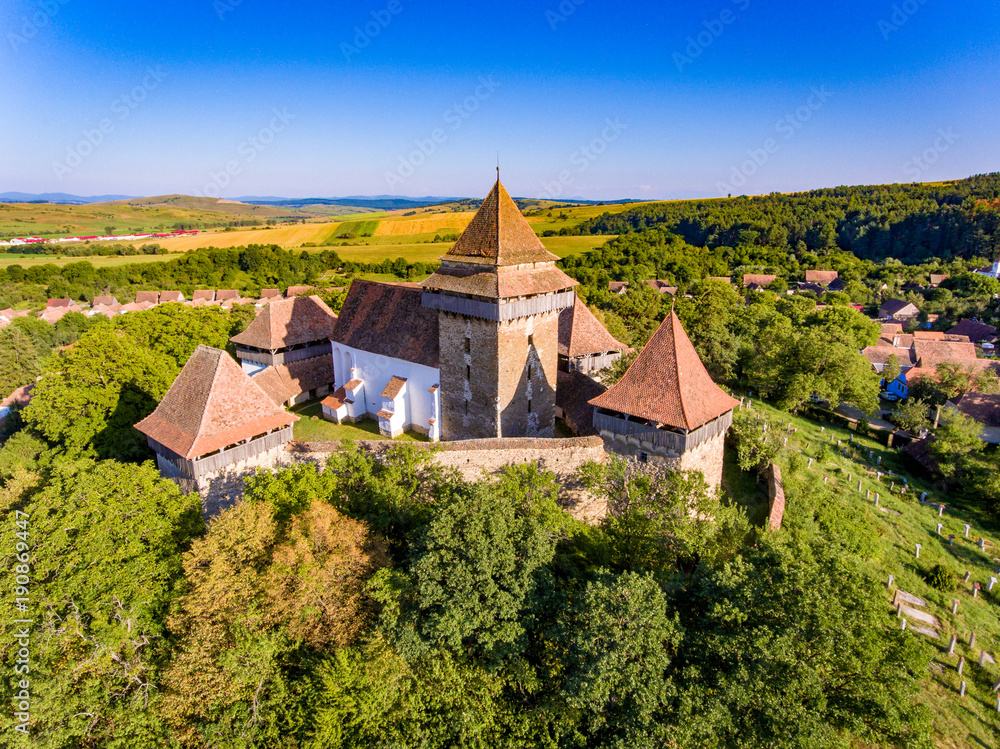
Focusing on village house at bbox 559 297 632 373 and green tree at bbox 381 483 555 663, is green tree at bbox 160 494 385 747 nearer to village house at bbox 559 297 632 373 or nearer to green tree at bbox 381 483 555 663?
green tree at bbox 381 483 555 663

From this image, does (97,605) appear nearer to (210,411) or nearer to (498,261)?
(210,411)

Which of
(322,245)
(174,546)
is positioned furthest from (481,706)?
(322,245)

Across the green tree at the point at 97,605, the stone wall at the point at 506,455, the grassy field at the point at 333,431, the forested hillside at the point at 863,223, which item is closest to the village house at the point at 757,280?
the forested hillside at the point at 863,223

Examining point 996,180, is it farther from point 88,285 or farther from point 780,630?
point 88,285

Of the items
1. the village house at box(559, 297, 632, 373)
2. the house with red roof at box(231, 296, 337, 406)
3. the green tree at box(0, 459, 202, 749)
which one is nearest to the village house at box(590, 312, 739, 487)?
the village house at box(559, 297, 632, 373)

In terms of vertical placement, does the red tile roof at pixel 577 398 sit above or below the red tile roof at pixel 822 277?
above

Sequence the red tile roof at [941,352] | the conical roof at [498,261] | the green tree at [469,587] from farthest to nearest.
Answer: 1. the red tile roof at [941,352]
2. the conical roof at [498,261]
3. the green tree at [469,587]

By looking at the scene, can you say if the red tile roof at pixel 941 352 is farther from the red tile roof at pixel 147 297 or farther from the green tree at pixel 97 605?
the red tile roof at pixel 147 297
